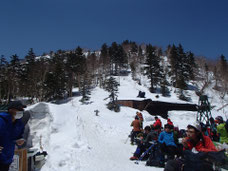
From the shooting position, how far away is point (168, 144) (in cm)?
486

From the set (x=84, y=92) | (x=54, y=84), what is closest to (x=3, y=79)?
(x=54, y=84)

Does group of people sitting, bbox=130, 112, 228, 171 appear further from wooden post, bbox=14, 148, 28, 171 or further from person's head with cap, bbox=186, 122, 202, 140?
wooden post, bbox=14, 148, 28, 171

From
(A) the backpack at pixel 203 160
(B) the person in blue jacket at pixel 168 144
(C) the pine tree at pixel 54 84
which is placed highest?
(C) the pine tree at pixel 54 84

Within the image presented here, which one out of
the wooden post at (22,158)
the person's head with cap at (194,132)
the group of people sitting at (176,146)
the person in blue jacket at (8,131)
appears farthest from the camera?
the wooden post at (22,158)

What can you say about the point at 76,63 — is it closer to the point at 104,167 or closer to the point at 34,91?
the point at 34,91

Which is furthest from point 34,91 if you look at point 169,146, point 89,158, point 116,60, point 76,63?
point 116,60

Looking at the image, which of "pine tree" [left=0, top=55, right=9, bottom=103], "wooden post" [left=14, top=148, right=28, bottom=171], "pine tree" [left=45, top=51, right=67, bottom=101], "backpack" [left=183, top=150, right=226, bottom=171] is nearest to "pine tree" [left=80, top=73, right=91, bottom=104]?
"pine tree" [left=45, top=51, right=67, bottom=101]

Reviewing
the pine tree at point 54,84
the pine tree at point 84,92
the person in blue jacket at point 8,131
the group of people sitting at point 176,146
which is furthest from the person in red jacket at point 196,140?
the pine tree at point 54,84

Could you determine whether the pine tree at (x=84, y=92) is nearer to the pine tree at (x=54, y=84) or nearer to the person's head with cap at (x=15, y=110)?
the pine tree at (x=54, y=84)

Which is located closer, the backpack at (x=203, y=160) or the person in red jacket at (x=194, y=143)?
the backpack at (x=203, y=160)

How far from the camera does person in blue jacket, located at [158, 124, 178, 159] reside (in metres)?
4.83

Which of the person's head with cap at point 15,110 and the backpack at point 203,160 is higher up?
the person's head with cap at point 15,110

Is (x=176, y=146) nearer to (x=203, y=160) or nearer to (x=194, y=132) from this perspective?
(x=194, y=132)

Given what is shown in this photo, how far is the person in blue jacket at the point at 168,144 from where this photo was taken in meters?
4.83
